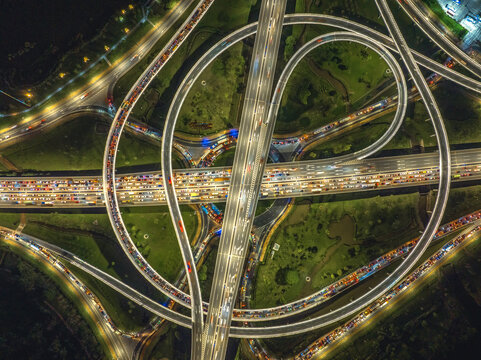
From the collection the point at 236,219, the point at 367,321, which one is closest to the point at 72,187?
the point at 236,219

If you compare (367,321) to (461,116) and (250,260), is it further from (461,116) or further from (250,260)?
(461,116)

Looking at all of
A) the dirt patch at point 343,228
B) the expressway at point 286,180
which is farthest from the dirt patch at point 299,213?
the dirt patch at point 343,228

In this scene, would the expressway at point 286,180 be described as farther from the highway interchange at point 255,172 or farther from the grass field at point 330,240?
the grass field at point 330,240

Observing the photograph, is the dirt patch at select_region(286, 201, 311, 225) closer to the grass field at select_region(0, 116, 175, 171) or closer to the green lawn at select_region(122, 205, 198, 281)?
the green lawn at select_region(122, 205, 198, 281)

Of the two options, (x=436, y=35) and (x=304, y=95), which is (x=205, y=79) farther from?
(x=436, y=35)

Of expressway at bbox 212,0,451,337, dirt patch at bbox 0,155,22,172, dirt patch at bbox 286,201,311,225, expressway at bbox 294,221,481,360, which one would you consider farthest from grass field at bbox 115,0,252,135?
expressway at bbox 294,221,481,360

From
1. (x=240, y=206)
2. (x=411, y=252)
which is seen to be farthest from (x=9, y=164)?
(x=411, y=252)
